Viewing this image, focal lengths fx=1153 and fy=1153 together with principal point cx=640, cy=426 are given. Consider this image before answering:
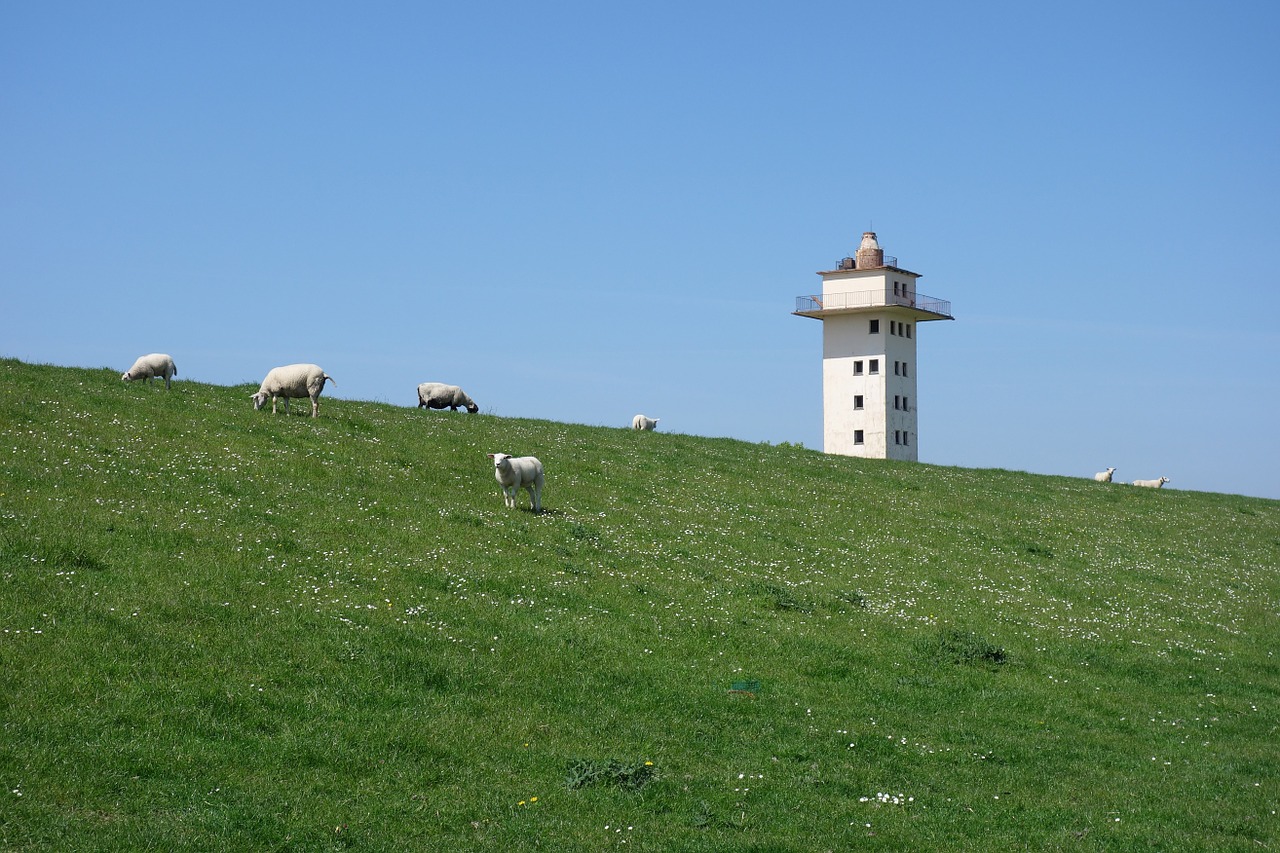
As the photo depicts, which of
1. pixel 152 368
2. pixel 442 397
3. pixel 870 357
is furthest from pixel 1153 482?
pixel 152 368

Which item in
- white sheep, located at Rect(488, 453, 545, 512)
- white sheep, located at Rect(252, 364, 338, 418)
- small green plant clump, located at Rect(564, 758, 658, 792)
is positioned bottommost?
small green plant clump, located at Rect(564, 758, 658, 792)

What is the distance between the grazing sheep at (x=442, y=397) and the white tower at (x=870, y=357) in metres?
40.1

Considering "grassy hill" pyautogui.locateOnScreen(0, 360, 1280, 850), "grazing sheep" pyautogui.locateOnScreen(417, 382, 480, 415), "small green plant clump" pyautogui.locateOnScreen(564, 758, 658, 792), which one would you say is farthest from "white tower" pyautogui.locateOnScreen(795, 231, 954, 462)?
"small green plant clump" pyautogui.locateOnScreen(564, 758, 658, 792)

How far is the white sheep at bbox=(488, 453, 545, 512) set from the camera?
28250 millimetres

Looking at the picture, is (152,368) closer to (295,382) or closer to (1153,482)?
(295,382)

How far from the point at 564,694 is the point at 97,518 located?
30.5 feet

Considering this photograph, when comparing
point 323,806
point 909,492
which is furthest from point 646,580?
point 909,492

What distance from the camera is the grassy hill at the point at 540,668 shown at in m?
12.8

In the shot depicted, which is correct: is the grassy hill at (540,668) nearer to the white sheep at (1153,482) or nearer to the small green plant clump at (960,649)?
the small green plant clump at (960,649)

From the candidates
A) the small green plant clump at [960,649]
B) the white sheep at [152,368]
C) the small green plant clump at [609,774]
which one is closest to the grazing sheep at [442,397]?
the white sheep at [152,368]

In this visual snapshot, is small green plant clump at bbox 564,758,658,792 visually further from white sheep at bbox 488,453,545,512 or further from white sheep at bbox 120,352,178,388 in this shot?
white sheep at bbox 120,352,178,388

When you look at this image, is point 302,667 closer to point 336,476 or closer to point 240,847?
point 240,847

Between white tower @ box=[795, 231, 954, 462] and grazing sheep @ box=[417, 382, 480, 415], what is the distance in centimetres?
4012

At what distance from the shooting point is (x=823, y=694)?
1852 centimetres
